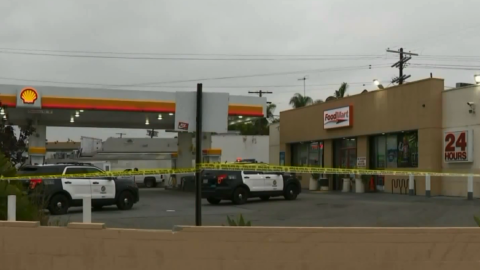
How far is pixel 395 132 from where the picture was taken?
2794cm

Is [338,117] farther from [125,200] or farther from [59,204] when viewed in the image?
[59,204]

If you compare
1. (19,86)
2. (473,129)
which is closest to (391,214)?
(473,129)

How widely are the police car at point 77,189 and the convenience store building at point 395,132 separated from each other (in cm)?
1363

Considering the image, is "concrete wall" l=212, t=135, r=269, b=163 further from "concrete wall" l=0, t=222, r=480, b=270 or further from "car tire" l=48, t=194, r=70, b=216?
"concrete wall" l=0, t=222, r=480, b=270

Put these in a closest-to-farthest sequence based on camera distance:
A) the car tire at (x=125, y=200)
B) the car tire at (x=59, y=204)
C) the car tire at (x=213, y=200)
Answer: the car tire at (x=59, y=204), the car tire at (x=125, y=200), the car tire at (x=213, y=200)

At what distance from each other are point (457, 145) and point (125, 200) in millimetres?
14399

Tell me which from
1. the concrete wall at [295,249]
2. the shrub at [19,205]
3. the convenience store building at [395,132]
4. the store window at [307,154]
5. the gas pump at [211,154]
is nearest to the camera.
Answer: the concrete wall at [295,249]

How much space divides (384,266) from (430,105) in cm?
1965

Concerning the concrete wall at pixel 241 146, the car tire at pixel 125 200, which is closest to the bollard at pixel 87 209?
the car tire at pixel 125 200

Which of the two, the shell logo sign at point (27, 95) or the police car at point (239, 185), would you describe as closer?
the police car at point (239, 185)

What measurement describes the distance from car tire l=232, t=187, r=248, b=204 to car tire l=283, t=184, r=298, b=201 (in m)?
1.94

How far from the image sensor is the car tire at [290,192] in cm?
2319

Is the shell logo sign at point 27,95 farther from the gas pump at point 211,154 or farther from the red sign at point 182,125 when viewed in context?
the red sign at point 182,125

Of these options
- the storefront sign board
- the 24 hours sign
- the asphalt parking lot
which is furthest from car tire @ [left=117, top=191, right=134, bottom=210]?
the storefront sign board
